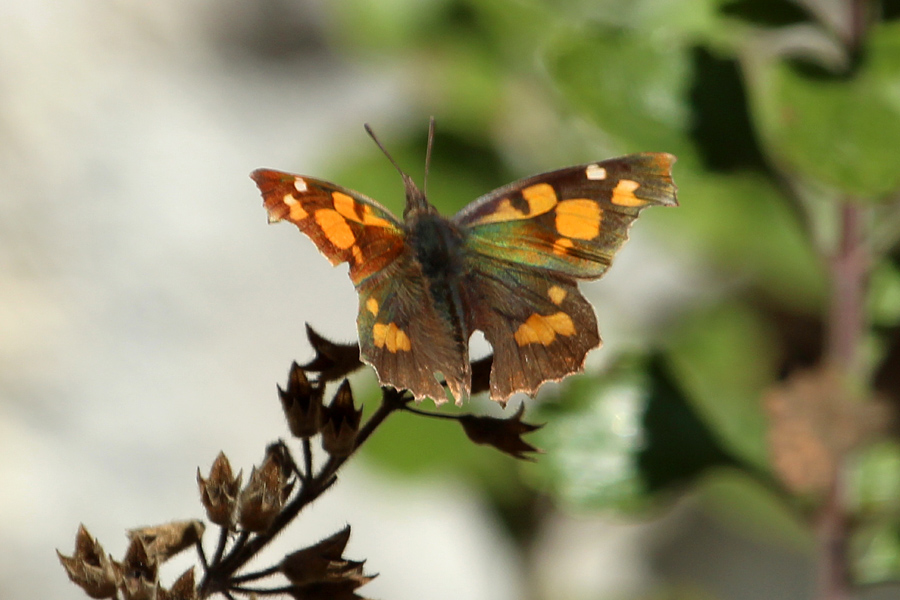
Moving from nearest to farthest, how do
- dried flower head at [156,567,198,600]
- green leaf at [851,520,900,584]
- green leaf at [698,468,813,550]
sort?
1. dried flower head at [156,567,198,600]
2. green leaf at [851,520,900,584]
3. green leaf at [698,468,813,550]

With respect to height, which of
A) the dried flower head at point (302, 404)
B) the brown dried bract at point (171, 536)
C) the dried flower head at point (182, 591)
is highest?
the dried flower head at point (302, 404)

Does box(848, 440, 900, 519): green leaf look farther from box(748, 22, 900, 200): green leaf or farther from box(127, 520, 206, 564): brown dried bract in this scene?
box(127, 520, 206, 564): brown dried bract

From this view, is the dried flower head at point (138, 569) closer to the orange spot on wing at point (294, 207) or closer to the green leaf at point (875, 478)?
the orange spot on wing at point (294, 207)

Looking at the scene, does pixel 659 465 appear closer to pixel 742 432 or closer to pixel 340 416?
pixel 742 432

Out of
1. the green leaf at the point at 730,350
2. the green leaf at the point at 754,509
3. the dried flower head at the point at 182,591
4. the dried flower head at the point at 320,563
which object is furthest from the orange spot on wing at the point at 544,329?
the green leaf at the point at 754,509

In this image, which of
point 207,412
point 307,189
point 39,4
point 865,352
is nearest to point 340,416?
point 307,189

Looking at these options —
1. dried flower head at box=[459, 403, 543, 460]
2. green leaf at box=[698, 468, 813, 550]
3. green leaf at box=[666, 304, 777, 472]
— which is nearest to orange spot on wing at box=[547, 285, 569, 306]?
dried flower head at box=[459, 403, 543, 460]

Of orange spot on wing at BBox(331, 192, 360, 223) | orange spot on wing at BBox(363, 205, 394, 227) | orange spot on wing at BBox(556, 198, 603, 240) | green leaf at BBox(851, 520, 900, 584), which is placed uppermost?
orange spot on wing at BBox(363, 205, 394, 227)
